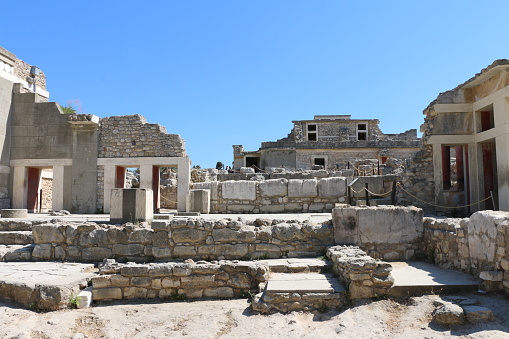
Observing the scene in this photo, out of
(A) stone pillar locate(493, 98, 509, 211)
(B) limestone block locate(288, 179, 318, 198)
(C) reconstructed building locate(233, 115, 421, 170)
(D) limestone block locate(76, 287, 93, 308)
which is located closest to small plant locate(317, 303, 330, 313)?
(D) limestone block locate(76, 287, 93, 308)

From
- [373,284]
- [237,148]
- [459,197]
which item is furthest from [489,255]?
[237,148]

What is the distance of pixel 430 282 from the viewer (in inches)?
221

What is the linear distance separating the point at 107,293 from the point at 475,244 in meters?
6.07

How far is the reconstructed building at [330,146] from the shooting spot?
99.4 feet

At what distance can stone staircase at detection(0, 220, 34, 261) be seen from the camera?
775 centimetres

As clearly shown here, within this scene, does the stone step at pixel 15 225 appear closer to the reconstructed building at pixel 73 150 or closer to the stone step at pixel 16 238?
the stone step at pixel 16 238

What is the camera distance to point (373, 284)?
18.0ft

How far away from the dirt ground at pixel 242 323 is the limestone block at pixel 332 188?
653 centimetres

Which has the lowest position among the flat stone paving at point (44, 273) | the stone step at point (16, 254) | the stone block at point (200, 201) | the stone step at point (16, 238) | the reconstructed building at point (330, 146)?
the flat stone paving at point (44, 273)

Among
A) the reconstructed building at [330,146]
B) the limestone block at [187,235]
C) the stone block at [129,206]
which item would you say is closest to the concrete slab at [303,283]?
the limestone block at [187,235]

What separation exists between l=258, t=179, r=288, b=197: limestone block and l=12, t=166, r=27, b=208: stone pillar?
10074 millimetres

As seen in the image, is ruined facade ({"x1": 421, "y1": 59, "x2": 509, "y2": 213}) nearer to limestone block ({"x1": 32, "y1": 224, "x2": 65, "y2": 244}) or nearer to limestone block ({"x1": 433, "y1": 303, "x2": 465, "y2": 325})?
limestone block ({"x1": 433, "y1": 303, "x2": 465, "y2": 325})

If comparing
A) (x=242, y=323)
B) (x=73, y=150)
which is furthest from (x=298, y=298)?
(x=73, y=150)

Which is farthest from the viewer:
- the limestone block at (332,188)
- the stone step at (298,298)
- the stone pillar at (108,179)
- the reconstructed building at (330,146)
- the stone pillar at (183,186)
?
the reconstructed building at (330,146)
